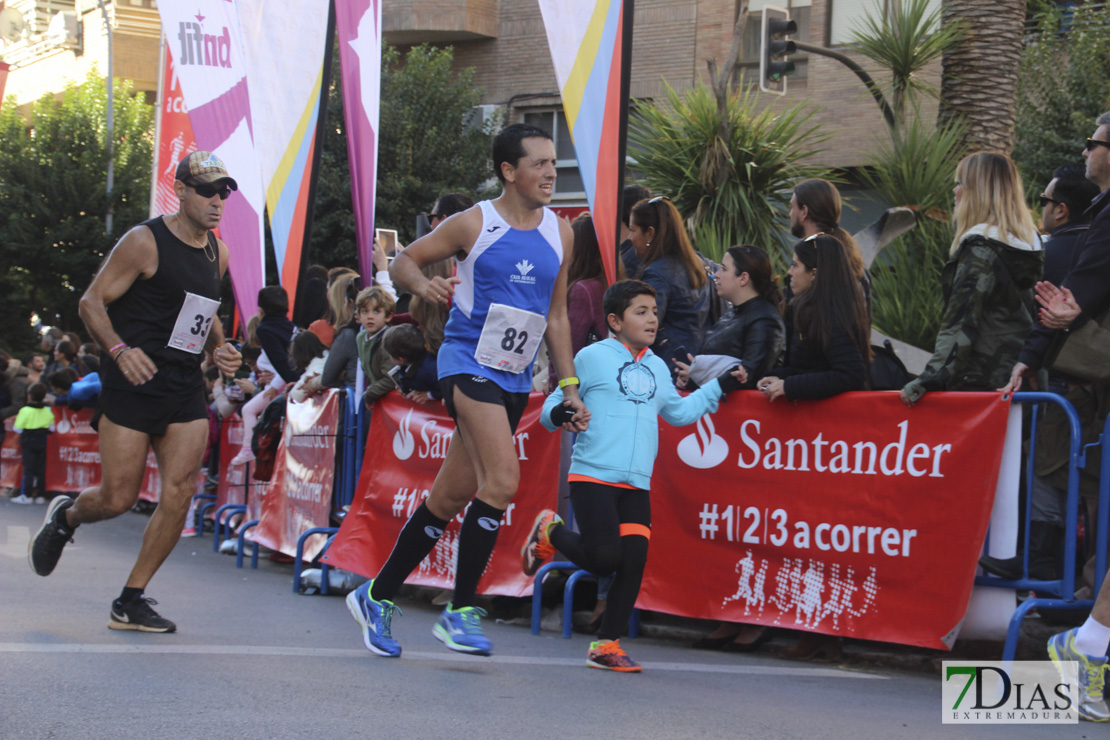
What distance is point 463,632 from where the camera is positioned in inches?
201

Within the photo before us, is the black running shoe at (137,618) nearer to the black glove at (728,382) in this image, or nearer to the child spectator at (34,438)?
the black glove at (728,382)

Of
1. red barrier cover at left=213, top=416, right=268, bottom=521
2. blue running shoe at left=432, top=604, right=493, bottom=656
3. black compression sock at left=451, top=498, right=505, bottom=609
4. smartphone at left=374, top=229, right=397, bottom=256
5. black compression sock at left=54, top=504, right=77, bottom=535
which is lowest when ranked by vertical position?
red barrier cover at left=213, top=416, right=268, bottom=521

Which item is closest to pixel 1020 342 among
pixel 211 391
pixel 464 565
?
pixel 464 565

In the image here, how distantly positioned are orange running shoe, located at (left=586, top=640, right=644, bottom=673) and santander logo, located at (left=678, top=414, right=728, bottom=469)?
125 cm

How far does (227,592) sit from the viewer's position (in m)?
7.77

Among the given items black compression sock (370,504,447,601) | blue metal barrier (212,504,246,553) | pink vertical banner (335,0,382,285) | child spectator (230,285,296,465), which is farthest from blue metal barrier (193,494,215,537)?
black compression sock (370,504,447,601)

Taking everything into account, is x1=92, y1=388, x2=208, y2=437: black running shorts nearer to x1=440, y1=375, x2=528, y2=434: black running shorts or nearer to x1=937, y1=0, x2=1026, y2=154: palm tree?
x1=440, y1=375, x2=528, y2=434: black running shorts

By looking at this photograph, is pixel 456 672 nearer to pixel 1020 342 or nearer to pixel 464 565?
pixel 464 565

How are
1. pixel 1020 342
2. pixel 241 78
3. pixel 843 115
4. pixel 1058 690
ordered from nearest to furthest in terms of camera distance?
pixel 1058 690 < pixel 1020 342 < pixel 241 78 < pixel 843 115

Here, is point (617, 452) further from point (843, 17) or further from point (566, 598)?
point (843, 17)

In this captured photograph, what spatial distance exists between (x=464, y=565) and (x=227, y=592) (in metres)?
3.09

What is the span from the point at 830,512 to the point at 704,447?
0.74m

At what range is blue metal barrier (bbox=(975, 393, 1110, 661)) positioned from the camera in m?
5.01

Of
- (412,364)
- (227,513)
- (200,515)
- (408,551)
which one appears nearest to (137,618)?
(408,551)
